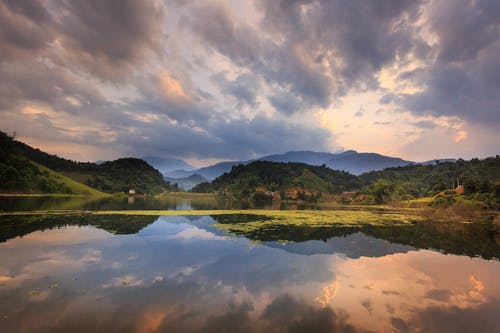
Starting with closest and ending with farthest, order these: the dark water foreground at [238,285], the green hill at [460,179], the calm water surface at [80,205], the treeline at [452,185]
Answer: the dark water foreground at [238,285], the calm water surface at [80,205], the treeline at [452,185], the green hill at [460,179]

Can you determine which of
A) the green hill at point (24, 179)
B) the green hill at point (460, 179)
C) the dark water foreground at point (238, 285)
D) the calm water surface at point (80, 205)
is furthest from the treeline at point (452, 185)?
the green hill at point (24, 179)

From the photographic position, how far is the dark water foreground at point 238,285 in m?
9.16

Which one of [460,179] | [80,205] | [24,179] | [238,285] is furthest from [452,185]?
[24,179]

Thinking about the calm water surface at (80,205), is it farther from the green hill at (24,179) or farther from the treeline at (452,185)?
the treeline at (452,185)

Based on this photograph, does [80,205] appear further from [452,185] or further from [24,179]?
[452,185]

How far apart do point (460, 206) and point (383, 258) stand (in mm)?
45714

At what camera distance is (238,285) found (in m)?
12.8

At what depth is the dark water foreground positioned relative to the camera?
916cm

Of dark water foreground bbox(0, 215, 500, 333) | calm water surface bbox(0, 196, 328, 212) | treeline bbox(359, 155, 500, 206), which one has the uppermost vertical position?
treeline bbox(359, 155, 500, 206)

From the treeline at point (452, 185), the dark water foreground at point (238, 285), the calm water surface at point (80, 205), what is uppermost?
the treeline at point (452, 185)

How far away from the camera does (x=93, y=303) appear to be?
33.3 feet

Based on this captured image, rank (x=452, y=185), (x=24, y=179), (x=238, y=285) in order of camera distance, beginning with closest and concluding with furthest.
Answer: (x=238, y=285) < (x=24, y=179) < (x=452, y=185)

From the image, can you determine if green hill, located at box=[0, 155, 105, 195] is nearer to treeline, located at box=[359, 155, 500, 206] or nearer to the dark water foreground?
the dark water foreground

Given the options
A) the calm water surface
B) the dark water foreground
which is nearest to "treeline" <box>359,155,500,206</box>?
the calm water surface
